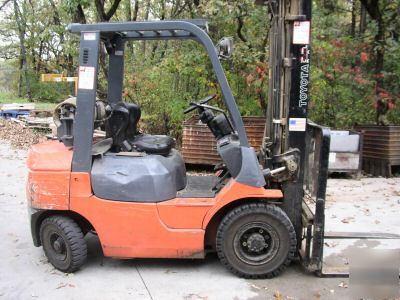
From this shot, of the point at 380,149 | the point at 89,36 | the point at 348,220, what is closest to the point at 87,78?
the point at 89,36

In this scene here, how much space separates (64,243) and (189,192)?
1.43 metres

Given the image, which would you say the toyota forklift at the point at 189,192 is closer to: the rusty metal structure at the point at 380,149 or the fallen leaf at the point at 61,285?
the fallen leaf at the point at 61,285

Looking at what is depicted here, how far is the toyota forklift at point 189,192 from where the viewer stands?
452 cm

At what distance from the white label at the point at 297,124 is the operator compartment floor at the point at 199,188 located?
1102mm

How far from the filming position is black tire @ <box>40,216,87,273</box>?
472cm

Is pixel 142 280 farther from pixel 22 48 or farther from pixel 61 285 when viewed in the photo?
pixel 22 48

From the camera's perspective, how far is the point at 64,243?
15.7 ft

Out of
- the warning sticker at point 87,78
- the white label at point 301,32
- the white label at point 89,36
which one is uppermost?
the white label at point 301,32

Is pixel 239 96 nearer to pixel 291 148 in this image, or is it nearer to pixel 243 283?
pixel 291 148

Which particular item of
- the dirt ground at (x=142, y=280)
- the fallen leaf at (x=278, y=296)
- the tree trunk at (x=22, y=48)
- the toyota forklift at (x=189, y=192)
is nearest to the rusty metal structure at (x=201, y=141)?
the dirt ground at (x=142, y=280)

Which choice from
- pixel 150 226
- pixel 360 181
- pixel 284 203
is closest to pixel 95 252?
pixel 150 226

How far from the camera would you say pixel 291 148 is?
189 inches

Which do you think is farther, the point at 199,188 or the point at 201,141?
the point at 201,141

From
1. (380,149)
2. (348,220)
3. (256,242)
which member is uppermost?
(380,149)
